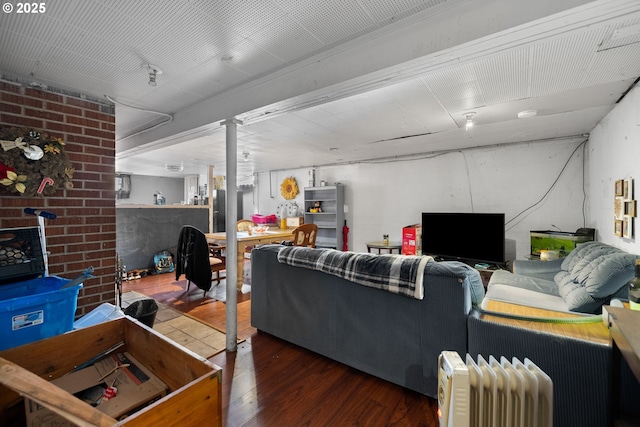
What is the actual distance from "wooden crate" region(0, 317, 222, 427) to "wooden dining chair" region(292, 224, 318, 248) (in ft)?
9.33

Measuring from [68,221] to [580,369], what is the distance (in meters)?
3.45

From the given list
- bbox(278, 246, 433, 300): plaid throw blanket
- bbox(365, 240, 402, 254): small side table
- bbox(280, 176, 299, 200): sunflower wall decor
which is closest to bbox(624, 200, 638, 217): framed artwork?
bbox(278, 246, 433, 300): plaid throw blanket

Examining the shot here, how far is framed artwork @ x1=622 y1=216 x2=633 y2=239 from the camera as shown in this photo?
2099 millimetres

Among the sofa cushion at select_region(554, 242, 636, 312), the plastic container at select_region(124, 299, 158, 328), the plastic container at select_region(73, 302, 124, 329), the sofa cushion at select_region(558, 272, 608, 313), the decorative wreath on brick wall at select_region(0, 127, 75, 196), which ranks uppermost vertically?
the decorative wreath on brick wall at select_region(0, 127, 75, 196)

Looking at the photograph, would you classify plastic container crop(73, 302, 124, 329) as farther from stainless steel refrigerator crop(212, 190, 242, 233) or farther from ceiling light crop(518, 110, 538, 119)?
stainless steel refrigerator crop(212, 190, 242, 233)

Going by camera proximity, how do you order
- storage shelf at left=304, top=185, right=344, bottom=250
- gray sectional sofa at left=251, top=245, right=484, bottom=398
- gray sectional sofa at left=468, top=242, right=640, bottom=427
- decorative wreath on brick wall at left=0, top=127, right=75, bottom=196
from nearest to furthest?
gray sectional sofa at left=468, top=242, right=640, bottom=427 → gray sectional sofa at left=251, top=245, right=484, bottom=398 → decorative wreath on brick wall at left=0, top=127, right=75, bottom=196 → storage shelf at left=304, top=185, right=344, bottom=250

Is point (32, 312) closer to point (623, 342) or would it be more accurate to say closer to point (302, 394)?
point (302, 394)

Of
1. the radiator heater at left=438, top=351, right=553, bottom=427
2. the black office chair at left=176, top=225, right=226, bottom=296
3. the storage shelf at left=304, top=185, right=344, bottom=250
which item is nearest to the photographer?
the radiator heater at left=438, top=351, right=553, bottom=427

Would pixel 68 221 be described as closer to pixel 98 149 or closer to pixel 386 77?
→ pixel 98 149

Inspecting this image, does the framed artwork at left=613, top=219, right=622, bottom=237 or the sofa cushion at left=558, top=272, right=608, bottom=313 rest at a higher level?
the framed artwork at left=613, top=219, right=622, bottom=237

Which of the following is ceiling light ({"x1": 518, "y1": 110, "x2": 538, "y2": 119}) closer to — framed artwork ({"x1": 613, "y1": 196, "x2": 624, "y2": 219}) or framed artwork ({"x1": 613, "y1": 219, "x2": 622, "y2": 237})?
framed artwork ({"x1": 613, "y1": 196, "x2": 624, "y2": 219})

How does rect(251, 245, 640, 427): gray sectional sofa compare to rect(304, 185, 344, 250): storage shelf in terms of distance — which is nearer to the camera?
rect(251, 245, 640, 427): gray sectional sofa

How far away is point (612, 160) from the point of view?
100 inches

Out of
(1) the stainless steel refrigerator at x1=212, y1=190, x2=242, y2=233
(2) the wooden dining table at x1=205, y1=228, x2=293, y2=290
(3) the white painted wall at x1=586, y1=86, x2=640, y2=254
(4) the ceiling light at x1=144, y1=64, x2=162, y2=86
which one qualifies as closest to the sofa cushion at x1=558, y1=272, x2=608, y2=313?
(3) the white painted wall at x1=586, y1=86, x2=640, y2=254
